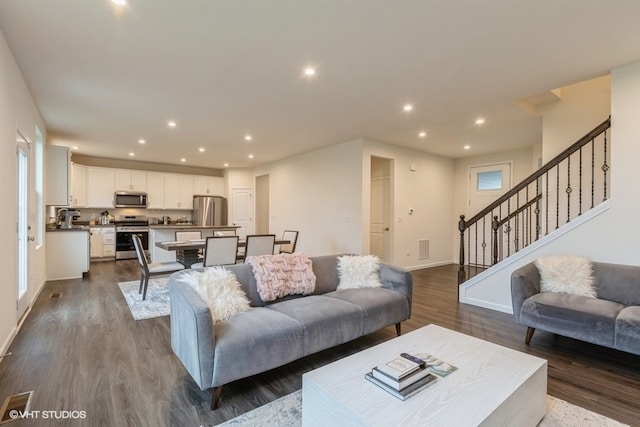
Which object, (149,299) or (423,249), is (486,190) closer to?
(423,249)

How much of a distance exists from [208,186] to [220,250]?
574cm

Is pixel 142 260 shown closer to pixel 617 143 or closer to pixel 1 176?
pixel 1 176

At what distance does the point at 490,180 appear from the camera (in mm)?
7191

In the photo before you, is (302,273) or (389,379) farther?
(302,273)

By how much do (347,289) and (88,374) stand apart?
226 centimetres

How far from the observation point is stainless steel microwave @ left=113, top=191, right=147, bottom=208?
8.00m

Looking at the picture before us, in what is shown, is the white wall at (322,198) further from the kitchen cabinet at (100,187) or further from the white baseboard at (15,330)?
the white baseboard at (15,330)

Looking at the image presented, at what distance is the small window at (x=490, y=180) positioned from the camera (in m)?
7.07

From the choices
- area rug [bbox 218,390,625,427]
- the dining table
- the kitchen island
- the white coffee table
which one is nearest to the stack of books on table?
the white coffee table

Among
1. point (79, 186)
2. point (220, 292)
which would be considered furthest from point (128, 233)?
point (220, 292)

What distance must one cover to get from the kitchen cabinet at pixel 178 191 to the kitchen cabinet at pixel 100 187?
129cm

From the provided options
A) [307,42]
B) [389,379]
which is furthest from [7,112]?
[389,379]

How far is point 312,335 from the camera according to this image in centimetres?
232
